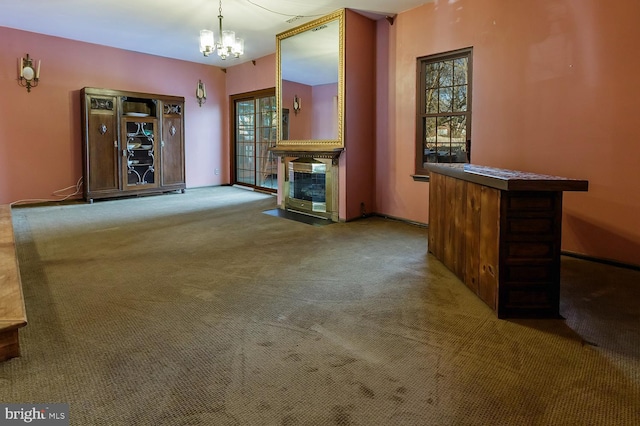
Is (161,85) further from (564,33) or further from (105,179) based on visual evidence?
(564,33)

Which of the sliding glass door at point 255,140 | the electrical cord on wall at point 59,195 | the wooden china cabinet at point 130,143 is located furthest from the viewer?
the sliding glass door at point 255,140

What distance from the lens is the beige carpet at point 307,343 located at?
1.56 m

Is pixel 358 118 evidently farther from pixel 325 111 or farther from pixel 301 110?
pixel 301 110

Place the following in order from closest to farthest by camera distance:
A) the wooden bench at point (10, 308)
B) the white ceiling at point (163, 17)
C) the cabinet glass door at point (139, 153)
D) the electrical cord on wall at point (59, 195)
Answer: the wooden bench at point (10, 308) < the white ceiling at point (163, 17) < the electrical cord on wall at point (59, 195) < the cabinet glass door at point (139, 153)

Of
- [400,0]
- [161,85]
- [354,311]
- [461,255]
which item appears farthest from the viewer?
[161,85]

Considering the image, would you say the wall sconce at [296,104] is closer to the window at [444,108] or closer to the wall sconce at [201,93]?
the window at [444,108]

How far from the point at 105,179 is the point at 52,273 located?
3.96 metres

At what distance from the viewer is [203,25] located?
5785 mm

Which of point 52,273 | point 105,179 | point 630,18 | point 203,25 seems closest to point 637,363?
point 630,18

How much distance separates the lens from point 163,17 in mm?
5449

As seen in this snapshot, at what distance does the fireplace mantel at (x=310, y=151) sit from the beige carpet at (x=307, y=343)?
6.13ft

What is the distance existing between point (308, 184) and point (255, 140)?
114 inches
